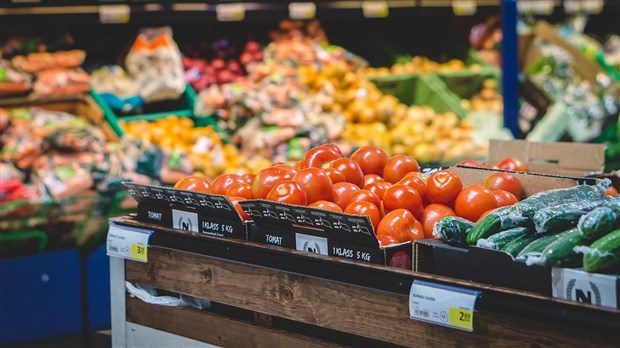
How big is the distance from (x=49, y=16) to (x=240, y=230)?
334 centimetres

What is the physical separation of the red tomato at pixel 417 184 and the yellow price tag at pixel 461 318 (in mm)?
597

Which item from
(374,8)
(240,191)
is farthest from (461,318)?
(374,8)

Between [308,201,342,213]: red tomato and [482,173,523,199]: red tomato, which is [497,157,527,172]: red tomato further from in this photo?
[308,201,342,213]: red tomato

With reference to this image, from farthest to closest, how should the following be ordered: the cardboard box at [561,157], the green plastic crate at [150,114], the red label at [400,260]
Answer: the green plastic crate at [150,114], the cardboard box at [561,157], the red label at [400,260]

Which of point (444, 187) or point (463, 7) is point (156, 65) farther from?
point (444, 187)

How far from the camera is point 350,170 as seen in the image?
254 cm

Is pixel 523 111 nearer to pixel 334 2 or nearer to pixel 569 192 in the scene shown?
→ pixel 334 2

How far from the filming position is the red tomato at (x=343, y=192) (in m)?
2.42

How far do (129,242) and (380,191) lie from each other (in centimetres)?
75

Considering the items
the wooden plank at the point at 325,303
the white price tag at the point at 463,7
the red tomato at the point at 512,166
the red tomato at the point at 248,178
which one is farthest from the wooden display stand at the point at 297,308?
the white price tag at the point at 463,7

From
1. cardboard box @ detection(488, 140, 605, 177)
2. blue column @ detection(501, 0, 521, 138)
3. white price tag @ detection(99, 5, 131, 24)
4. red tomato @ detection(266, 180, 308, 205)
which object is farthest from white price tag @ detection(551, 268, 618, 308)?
white price tag @ detection(99, 5, 131, 24)

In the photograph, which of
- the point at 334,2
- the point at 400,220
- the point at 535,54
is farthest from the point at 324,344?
the point at 535,54

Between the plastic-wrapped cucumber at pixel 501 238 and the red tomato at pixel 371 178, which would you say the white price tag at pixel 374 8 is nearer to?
the red tomato at pixel 371 178

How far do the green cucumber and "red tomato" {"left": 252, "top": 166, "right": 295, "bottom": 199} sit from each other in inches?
39.5
